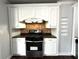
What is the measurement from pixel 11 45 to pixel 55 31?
1.92m

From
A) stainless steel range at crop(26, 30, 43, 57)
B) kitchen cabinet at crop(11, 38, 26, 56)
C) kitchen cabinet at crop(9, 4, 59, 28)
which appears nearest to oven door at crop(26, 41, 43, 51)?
stainless steel range at crop(26, 30, 43, 57)

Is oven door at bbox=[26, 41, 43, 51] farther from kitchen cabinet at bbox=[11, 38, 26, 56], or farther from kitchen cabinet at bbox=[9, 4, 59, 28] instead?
kitchen cabinet at bbox=[9, 4, 59, 28]

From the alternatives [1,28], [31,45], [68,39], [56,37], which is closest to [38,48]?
[31,45]

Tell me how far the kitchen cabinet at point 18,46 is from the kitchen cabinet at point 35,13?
74 cm

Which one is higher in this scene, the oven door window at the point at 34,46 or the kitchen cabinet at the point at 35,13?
the kitchen cabinet at the point at 35,13

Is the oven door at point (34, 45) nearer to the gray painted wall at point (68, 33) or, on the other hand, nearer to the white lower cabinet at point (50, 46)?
the white lower cabinet at point (50, 46)

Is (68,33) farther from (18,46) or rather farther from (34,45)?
(18,46)

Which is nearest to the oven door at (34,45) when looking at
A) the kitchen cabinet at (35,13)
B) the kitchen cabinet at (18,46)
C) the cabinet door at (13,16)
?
the kitchen cabinet at (18,46)

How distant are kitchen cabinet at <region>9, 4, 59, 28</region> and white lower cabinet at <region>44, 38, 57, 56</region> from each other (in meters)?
0.58

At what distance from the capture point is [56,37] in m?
5.16

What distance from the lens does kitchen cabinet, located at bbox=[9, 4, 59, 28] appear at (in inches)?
203

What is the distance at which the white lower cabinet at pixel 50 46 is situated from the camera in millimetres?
5113

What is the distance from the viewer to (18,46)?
17.0ft

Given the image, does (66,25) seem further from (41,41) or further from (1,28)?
(1,28)
